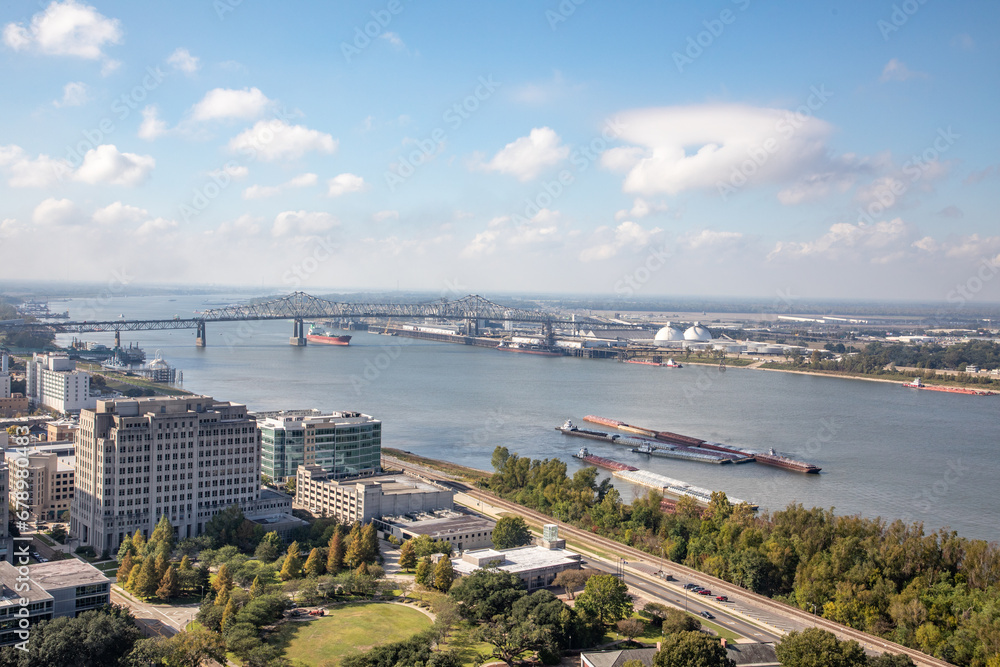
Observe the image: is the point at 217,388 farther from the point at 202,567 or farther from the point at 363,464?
the point at 202,567

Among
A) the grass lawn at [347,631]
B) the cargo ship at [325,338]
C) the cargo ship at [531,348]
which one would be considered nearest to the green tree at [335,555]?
the grass lawn at [347,631]

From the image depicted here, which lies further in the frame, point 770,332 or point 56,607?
point 770,332

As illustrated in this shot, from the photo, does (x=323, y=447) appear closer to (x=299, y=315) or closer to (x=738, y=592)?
(x=738, y=592)

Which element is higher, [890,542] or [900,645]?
[890,542]

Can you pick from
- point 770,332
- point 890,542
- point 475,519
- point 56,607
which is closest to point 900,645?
point 890,542

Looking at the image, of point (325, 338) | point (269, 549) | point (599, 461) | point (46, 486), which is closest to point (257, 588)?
point (269, 549)
